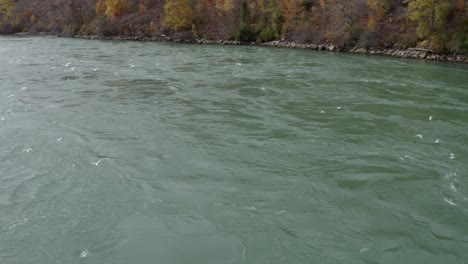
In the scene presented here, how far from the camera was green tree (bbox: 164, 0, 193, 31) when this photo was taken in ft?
172

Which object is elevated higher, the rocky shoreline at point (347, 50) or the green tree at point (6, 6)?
the green tree at point (6, 6)

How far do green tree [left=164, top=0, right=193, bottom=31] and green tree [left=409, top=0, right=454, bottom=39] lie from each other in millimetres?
27776

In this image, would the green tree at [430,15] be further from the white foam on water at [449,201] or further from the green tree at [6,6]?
the green tree at [6,6]

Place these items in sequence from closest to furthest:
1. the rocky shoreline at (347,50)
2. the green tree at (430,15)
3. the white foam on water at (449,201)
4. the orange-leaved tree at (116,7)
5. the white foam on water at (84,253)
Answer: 1. the white foam on water at (84,253)
2. the white foam on water at (449,201)
3. the rocky shoreline at (347,50)
4. the green tree at (430,15)
5. the orange-leaved tree at (116,7)

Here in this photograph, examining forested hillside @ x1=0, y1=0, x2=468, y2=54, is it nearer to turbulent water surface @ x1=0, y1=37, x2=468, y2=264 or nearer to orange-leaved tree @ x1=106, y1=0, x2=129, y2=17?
orange-leaved tree @ x1=106, y1=0, x2=129, y2=17

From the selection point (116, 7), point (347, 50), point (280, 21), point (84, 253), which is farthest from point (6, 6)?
point (84, 253)

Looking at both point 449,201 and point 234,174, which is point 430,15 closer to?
point 449,201

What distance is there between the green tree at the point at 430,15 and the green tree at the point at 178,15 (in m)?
27.8

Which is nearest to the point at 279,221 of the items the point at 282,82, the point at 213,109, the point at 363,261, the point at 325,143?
the point at 363,261

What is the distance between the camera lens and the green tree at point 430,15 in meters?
32.9

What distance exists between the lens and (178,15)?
53.1m

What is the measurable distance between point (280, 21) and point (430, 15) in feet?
53.2

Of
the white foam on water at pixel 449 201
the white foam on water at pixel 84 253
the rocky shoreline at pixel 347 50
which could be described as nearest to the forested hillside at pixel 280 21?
the rocky shoreline at pixel 347 50

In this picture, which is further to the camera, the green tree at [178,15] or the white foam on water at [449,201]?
the green tree at [178,15]
